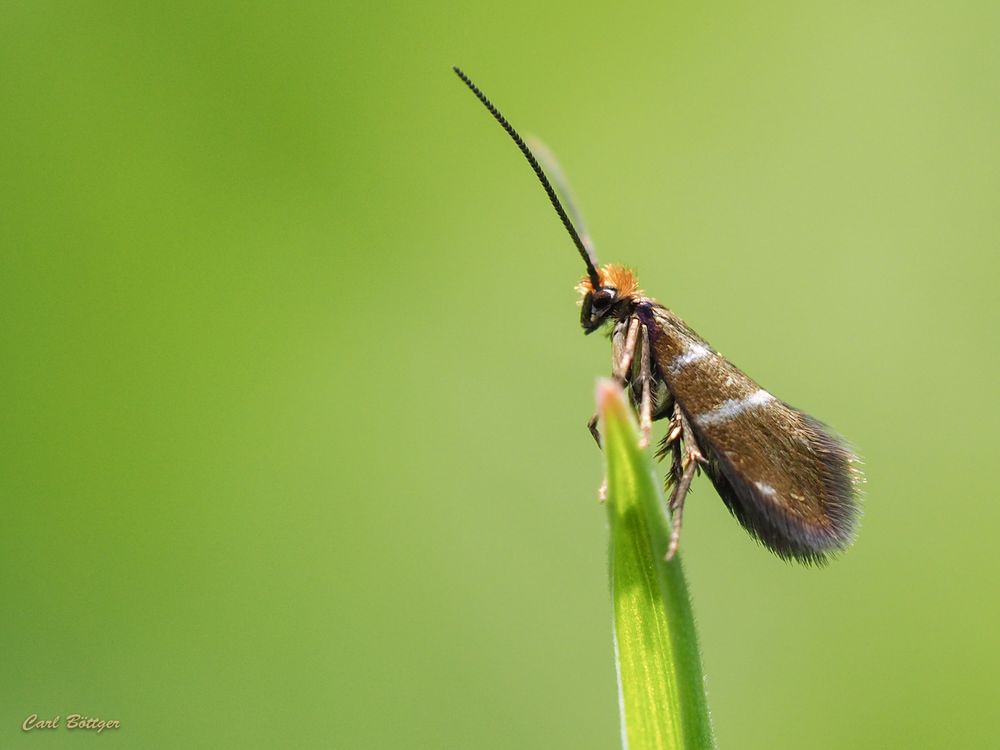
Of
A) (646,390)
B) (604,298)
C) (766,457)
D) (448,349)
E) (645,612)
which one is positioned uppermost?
(448,349)

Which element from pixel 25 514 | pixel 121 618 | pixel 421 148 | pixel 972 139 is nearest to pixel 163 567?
pixel 121 618

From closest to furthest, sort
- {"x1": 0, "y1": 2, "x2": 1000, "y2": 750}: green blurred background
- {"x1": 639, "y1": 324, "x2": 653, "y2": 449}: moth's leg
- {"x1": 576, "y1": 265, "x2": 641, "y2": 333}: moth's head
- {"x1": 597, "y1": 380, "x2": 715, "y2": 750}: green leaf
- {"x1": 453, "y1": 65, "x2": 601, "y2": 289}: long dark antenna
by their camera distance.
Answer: {"x1": 597, "y1": 380, "x2": 715, "y2": 750}: green leaf < {"x1": 639, "y1": 324, "x2": 653, "y2": 449}: moth's leg < {"x1": 453, "y1": 65, "x2": 601, "y2": 289}: long dark antenna < {"x1": 576, "y1": 265, "x2": 641, "y2": 333}: moth's head < {"x1": 0, "y1": 2, "x2": 1000, "y2": 750}: green blurred background

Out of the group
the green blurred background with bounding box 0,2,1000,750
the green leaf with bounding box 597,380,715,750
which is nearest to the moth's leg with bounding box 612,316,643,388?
the green leaf with bounding box 597,380,715,750

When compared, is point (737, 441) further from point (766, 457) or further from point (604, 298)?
point (604, 298)

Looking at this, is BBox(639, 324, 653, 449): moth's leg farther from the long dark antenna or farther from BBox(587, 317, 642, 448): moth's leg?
the long dark antenna

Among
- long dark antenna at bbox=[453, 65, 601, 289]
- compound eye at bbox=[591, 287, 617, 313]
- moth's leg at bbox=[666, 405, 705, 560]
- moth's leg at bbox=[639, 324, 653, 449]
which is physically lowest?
moth's leg at bbox=[666, 405, 705, 560]

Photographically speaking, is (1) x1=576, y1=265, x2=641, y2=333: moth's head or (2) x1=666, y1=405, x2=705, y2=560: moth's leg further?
(1) x1=576, y1=265, x2=641, y2=333: moth's head

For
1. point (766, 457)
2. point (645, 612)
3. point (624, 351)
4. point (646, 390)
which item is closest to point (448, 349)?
point (624, 351)

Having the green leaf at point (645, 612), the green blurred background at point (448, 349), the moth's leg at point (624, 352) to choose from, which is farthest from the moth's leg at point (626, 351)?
the green blurred background at point (448, 349)

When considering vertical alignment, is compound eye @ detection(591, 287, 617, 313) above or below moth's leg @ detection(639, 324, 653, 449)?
above
